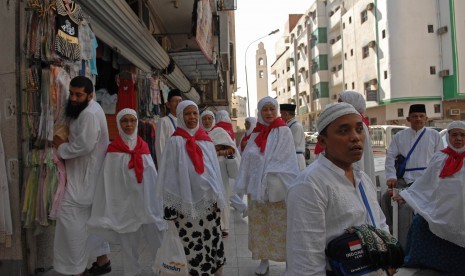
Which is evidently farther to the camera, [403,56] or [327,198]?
[403,56]

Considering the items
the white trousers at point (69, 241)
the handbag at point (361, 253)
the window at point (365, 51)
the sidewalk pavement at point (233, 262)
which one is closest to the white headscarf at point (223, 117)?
the sidewalk pavement at point (233, 262)

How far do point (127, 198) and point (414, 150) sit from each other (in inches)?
144

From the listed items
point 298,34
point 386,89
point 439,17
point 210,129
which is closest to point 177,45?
point 210,129

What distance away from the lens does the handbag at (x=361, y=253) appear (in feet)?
5.32

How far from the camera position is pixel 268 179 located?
3850 mm

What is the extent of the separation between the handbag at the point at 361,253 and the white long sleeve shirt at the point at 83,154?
2602 millimetres

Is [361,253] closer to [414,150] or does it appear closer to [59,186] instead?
[59,186]

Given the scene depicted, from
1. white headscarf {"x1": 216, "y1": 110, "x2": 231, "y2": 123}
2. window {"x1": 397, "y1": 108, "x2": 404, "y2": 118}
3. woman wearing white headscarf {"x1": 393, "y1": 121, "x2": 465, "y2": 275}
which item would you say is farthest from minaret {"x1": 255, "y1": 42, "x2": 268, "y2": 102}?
woman wearing white headscarf {"x1": 393, "y1": 121, "x2": 465, "y2": 275}

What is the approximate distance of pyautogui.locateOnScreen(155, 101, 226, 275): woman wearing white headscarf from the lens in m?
3.54

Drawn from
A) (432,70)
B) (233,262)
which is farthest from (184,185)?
(432,70)

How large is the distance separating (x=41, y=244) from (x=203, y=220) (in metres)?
1.58

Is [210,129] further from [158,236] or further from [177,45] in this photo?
[177,45]

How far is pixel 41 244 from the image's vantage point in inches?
150

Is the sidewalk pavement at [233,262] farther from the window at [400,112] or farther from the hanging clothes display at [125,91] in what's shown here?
the window at [400,112]
